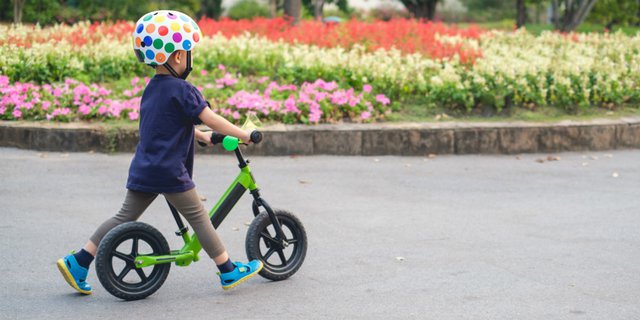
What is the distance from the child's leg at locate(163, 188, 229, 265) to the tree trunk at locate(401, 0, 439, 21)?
29151mm

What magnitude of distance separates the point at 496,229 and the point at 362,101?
388 centimetres

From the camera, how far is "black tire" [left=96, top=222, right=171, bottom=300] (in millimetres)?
4695

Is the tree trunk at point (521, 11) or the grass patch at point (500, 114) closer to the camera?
the grass patch at point (500, 114)

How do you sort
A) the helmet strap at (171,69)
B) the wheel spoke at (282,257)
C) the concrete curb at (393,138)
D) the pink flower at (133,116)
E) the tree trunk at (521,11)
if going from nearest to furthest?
the helmet strap at (171,69) → the wheel spoke at (282,257) → the concrete curb at (393,138) → the pink flower at (133,116) → the tree trunk at (521,11)

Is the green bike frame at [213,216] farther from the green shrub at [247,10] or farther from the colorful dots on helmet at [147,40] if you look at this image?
the green shrub at [247,10]

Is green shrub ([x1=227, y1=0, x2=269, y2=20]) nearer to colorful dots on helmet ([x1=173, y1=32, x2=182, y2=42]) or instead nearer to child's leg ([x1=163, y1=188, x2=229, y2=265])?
child's leg ([x1=163, y1=188, x2=229, y2=265])

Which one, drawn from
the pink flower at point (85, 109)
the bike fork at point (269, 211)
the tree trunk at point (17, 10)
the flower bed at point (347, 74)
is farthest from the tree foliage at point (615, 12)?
the bike fork at point (269, 211)

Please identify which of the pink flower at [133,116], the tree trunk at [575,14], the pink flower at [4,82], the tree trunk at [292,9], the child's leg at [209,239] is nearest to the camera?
the child's leg at [209,239]

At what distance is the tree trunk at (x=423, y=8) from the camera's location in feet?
111

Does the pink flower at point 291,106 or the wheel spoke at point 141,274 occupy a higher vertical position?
the pink flower at point 291,106

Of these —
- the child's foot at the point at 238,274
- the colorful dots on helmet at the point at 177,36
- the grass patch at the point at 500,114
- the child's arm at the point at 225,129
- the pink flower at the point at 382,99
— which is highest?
the colorful dots on helmet at the point at 177,36

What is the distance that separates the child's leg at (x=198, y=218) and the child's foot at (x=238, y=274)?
81 mm

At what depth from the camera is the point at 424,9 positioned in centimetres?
3419

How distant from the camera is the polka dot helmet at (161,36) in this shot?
4598mm
